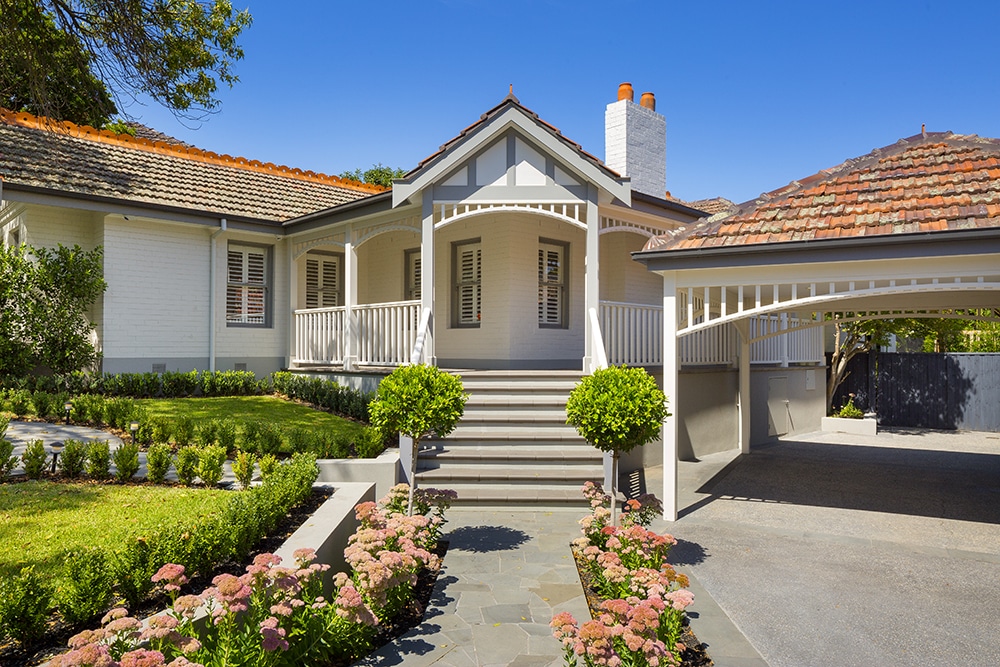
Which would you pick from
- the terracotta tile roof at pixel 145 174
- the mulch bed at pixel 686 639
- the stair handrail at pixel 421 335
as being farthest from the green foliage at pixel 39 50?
the mulch bed at pixel 686 639

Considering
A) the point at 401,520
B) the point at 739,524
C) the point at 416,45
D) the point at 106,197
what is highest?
the point at 416,45

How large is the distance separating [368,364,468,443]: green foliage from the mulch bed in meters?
1.78

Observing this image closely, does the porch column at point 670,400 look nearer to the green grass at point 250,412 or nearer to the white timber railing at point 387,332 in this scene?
the green grass at point 250,412

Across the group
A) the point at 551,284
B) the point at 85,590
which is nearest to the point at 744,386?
the point at 551,284

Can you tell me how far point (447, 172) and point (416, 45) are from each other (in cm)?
446

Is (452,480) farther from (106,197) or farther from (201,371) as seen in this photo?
(106,197)

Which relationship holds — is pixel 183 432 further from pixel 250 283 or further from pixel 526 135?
pixel 250 283

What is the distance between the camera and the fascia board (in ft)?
33.7

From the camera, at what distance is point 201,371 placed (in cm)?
1371

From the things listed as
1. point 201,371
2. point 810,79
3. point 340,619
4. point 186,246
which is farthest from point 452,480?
point 810,79

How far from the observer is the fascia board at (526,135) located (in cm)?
1027

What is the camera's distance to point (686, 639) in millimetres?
4566

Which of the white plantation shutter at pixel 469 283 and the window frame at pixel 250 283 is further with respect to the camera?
the window frame at pixel 250 283

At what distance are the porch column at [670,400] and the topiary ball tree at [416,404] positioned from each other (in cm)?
270
